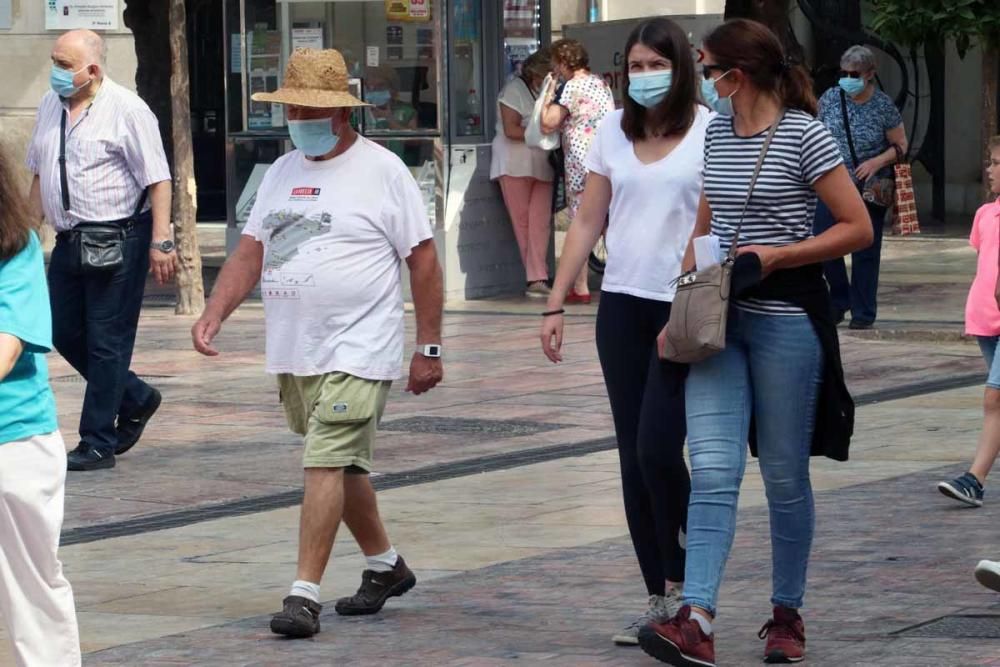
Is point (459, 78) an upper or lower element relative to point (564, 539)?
upper

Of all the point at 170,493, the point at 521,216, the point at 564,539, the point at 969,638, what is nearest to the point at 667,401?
the point at 969,638

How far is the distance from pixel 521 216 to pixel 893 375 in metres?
5.18

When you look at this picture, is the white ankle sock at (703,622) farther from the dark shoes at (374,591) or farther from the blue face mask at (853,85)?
the blue face mask at (853,85)

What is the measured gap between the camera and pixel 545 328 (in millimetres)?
6395

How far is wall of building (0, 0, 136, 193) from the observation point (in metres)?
23.5

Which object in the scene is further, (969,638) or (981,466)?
(981,466)

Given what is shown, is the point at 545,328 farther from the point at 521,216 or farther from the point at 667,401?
the point at 521,216

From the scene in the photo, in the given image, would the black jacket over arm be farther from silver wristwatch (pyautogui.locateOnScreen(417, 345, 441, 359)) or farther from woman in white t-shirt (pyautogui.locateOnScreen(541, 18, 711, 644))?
silver wristwatch (pyautogui.locateOnScreen(417, 345, 441, 359))

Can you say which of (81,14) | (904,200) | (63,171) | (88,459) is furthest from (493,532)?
(81,14)

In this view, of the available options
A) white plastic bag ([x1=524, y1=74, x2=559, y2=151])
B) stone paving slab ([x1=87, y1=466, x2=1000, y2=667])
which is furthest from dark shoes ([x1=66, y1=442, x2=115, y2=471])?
white plastic bag ([x1=524, y1=74, x2=559, y2=151])

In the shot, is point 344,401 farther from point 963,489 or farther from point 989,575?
point 963,489

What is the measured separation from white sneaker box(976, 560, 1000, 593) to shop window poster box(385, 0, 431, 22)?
1096cm

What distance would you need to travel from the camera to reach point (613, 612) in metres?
6.59

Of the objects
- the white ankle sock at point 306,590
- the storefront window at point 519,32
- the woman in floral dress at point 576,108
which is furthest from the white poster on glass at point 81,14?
the white ankle sock at point 306,590
